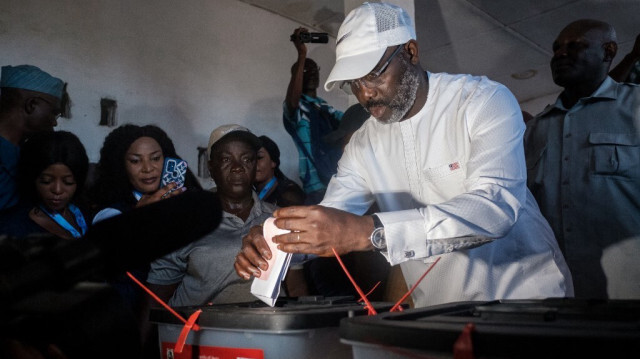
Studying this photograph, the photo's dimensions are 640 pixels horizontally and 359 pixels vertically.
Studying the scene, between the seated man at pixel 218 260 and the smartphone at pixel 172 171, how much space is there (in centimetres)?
35

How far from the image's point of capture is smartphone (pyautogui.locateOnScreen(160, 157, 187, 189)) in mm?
2906

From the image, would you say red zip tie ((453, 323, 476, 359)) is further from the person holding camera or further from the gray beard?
the person holding camera

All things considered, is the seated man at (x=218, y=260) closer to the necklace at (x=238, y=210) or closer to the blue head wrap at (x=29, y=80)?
the necklace at (x=238, y=210)

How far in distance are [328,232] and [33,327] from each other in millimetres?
713

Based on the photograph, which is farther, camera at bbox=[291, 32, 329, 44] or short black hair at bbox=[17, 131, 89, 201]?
camera at bbox=[291, 32, 329, 44]

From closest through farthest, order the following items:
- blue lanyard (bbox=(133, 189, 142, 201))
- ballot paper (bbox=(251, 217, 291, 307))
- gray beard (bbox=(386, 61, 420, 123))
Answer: ballot paper (bbox=(251, 217, 291, 307)), gray beard (bbox=(386, 61, 420, 123)), blue lanyard (bbox=(133, 189, 142, 201))

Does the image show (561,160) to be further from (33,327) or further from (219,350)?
(33,327)

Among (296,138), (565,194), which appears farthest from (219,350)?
(296,138)

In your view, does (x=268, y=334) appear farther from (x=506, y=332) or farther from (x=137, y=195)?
(x=137, y=195)

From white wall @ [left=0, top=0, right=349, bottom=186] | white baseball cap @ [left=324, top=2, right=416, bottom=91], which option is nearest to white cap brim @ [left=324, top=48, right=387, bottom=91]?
white baseball cap @ [left=324, top=2, right=416, bottom=91]

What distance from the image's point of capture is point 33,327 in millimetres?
604

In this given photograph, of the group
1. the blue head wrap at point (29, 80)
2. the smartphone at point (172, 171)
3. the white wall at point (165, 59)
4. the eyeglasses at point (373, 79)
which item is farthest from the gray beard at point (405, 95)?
the white wall at point (165, 59)

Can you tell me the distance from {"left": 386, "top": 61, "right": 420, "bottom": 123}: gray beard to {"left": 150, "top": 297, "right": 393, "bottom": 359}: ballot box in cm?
74

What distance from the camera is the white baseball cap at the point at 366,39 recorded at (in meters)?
1.58
